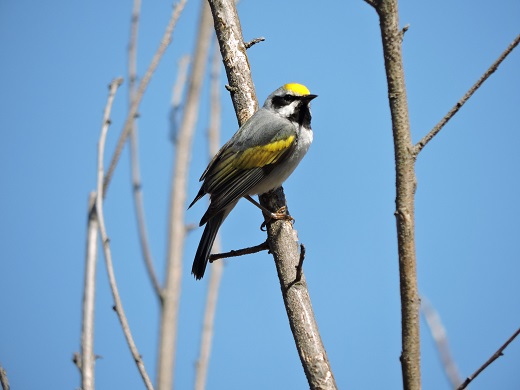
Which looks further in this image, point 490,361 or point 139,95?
point 139,95

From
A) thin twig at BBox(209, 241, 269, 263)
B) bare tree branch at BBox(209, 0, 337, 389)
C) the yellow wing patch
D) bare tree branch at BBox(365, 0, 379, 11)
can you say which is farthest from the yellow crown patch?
bare tree branch at BBox(365, 0, 379, 11)

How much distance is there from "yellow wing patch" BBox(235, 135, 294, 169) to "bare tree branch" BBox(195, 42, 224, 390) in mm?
497

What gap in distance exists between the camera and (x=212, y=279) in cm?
464

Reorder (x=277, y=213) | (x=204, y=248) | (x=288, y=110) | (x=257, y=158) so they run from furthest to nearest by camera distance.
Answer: (x=288, y=110) → (x=257, y=158) → (x=204, y=248) → (x=277, y=213)

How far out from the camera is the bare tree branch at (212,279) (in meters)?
4.05

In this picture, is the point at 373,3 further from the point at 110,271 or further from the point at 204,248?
the point at 204,248

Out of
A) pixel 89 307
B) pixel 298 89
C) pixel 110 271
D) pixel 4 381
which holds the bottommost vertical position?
pixel 4 381

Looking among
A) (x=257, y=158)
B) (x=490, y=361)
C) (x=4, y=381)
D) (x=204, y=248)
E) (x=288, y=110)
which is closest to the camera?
(x=490, y=361)

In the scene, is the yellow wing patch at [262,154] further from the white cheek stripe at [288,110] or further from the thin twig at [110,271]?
the thin twig at [110,271]

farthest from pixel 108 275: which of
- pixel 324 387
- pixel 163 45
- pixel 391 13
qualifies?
pixel 391 13

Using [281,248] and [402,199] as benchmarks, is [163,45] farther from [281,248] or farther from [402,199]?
[402,199]

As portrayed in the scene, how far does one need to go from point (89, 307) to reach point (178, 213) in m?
1.14

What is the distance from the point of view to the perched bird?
14.1 ft

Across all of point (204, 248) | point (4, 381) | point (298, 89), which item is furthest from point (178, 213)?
point (4, 381)
